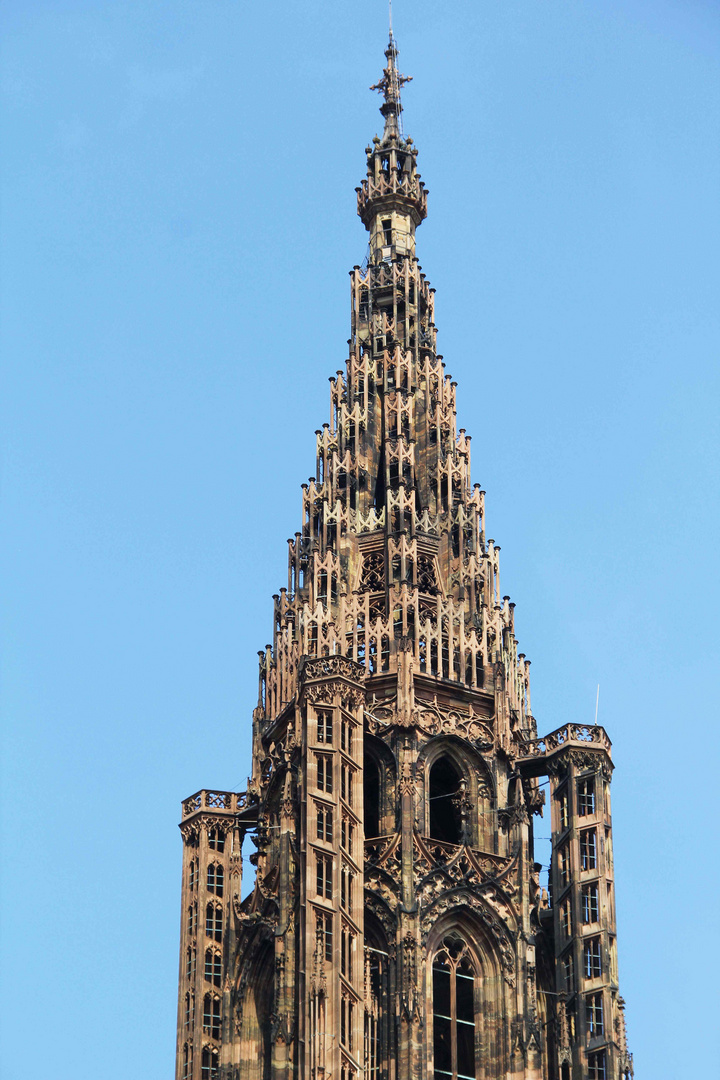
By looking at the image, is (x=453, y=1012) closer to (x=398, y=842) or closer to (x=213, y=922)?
(x=398, y=842)

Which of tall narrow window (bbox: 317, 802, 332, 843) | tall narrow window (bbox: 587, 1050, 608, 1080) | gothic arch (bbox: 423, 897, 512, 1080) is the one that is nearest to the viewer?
tall narrow window (bbox: 587, 1050, 608, 1080)

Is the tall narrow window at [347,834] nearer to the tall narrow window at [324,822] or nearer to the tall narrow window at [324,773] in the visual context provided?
the tall narrow window at [324,822]

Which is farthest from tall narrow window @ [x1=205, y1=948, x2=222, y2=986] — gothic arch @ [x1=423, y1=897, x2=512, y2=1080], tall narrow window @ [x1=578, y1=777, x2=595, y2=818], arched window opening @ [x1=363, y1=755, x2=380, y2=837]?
tall narrow window @ [x1=578, y1=777, x2=595, y2=818]

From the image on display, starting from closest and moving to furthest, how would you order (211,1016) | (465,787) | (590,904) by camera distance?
1. (590,904)
2. (211,1016)
3. (465,787)

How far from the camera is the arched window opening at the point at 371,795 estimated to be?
104m

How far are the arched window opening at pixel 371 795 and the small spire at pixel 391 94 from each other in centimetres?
3166

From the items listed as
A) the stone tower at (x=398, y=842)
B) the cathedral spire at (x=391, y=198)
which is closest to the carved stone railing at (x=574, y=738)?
the stone tower at (x=398, y=842)

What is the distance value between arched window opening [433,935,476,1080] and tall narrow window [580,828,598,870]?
4891 mm

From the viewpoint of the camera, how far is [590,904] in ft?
333

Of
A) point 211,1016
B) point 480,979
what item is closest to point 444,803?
point 480,979

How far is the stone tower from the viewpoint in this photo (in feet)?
323

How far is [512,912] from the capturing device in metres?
103

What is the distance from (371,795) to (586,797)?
7.54 metres

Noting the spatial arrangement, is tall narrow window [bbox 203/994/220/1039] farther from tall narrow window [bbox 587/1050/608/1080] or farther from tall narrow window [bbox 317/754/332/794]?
tall narrow window [bbox 587/1050/608/1080]
